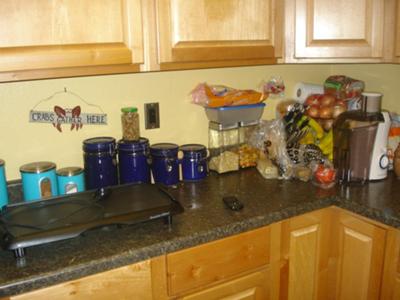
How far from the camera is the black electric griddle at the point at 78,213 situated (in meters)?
1.21

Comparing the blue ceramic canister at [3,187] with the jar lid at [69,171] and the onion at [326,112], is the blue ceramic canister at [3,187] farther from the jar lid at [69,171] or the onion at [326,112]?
the onion at [326,112]

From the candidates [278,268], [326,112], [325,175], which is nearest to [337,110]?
[326,112]

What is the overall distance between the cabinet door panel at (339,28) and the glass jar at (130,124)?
0.66 metres

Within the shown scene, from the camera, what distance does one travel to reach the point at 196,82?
189cm

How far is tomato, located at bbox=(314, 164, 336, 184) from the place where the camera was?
171 cm

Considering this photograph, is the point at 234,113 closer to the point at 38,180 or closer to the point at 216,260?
the point at 216,260

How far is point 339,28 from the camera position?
1646mm

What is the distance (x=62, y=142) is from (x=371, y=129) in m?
1.17

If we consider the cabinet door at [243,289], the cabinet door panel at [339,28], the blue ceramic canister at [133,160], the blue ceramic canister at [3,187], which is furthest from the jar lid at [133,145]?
the cabinet door panel at [339,28]

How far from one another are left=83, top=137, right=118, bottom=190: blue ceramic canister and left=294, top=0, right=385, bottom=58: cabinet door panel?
0.80 meters

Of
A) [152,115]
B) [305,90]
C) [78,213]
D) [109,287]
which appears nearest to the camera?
[109,287]

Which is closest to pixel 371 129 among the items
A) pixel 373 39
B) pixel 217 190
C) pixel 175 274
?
pixel 373 39

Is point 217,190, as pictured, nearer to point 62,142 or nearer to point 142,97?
point 142,97

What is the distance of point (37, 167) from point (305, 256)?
3.26 ft
